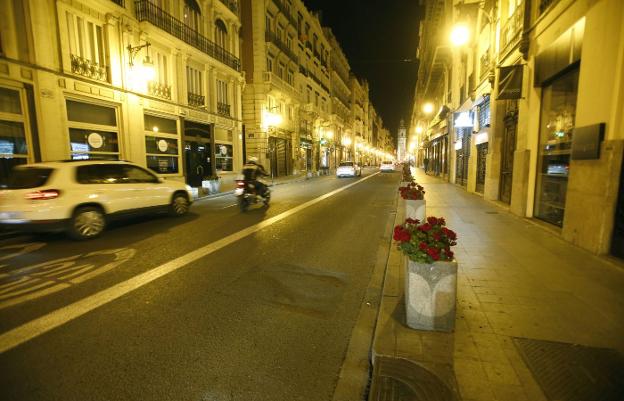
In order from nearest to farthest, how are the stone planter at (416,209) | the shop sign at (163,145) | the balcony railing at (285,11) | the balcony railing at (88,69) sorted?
the stone planter at (416,209), the balcony railing at (88,69), the shop sign at (163,145), the balcony railing at (285,11)

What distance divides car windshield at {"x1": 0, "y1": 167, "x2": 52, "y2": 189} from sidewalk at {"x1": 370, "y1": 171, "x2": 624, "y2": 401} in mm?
7604

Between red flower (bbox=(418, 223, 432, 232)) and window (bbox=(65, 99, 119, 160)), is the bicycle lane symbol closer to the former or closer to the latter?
red flower (bbox=(418, 223, 432, 232))

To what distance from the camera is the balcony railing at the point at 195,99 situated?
65.7 feet

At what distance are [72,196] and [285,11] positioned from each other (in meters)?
32.0

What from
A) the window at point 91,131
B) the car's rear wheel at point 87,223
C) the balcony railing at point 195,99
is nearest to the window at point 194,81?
the balcony railing at point 195,99

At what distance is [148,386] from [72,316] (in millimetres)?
1876

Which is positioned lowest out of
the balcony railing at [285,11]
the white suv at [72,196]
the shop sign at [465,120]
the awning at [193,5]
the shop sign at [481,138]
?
the white suv at [72,196]

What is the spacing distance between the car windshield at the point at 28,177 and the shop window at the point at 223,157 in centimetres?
1604

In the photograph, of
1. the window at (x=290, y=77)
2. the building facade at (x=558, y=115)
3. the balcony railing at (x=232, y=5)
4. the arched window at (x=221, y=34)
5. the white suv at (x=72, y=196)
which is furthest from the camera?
the window at (x=290, y=77)

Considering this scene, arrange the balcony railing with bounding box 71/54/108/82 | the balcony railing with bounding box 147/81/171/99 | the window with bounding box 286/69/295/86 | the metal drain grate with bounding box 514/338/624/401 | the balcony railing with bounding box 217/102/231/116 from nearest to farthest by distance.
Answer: the metal drain grate with bounding box 514/338/624/401
the balcony railing with bounding box 71/54/108/82
the balcony railing with bounding box 147/81/171/99
the balcony railing with bounding box 217/102/231/116
the window with bounding box 286/69/295/86

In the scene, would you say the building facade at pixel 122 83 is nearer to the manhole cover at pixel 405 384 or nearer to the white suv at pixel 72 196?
the white suv at pixel 72 196

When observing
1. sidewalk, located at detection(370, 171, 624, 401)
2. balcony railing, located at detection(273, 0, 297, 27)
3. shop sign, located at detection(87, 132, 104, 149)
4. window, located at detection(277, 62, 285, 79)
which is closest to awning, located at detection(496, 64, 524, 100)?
sidewalk, located at detection(370, 171, 624, 401)

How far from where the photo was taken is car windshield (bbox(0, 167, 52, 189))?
22.9 ft

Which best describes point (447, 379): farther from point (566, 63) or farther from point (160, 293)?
point (566, 63)
